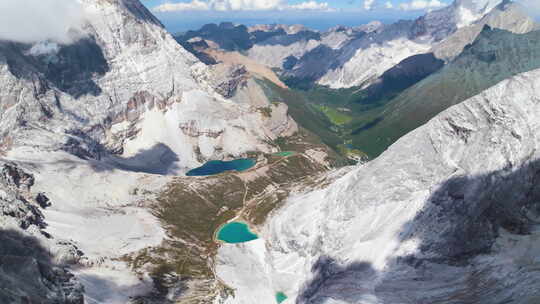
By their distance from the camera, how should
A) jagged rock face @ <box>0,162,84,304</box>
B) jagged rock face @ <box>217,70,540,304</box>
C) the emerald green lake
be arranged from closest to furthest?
jagged rock face @ <box>0,162,84,304</box> < jagged rock face @ <box>217,70,540,304</box> < the emerald green lake

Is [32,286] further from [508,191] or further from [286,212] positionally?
[286,212]

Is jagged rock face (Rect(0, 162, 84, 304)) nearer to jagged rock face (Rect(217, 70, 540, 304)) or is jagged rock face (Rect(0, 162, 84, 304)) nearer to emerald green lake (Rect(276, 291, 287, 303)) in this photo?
jagged rock face (Rect(217, 70, 540, 304))

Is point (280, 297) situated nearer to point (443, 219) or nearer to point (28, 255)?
point (443, 219)

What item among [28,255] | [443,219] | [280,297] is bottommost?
[280,297]

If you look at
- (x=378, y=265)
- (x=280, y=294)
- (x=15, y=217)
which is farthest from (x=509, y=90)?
(x=15, y=217)

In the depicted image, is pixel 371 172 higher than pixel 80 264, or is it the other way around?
pixel 371 172

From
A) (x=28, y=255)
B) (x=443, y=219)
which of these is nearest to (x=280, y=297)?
(x=443, y=219)

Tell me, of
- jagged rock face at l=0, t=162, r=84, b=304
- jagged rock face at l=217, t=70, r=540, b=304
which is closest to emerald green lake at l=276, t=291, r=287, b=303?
jagged rock face at l=217, t=70, r=540, b=304

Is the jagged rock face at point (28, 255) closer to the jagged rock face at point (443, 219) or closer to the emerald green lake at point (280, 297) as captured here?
the jagged rock face at point (443, 219)
